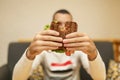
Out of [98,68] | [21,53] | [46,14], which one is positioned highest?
[46,14]

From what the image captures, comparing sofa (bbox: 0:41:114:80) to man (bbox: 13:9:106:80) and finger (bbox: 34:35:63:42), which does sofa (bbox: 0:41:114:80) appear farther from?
finger (bbox: 34:35:63:42)

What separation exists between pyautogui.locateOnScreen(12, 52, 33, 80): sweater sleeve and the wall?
1.14 metres

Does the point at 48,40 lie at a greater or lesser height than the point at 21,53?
greater

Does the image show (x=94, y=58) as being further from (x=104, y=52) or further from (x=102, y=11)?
(x=102, y=11)

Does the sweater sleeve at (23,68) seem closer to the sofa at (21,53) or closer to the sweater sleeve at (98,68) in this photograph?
the sweater sleeve at (98,68)

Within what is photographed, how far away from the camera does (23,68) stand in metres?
1.22

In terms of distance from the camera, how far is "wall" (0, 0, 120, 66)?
2.39 meters

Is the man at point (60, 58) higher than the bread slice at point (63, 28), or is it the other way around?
the bread slice at point (63, 28)

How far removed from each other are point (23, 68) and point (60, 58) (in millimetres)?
505

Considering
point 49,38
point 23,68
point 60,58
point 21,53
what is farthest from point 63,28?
point 21,53

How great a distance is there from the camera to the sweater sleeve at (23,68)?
1.16 meters

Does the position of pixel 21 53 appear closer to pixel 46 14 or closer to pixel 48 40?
pixel 46 14

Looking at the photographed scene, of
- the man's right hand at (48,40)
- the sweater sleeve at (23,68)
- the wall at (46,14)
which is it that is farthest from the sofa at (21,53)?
the man's right hand at (48,40)

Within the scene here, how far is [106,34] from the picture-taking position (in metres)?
2.43
